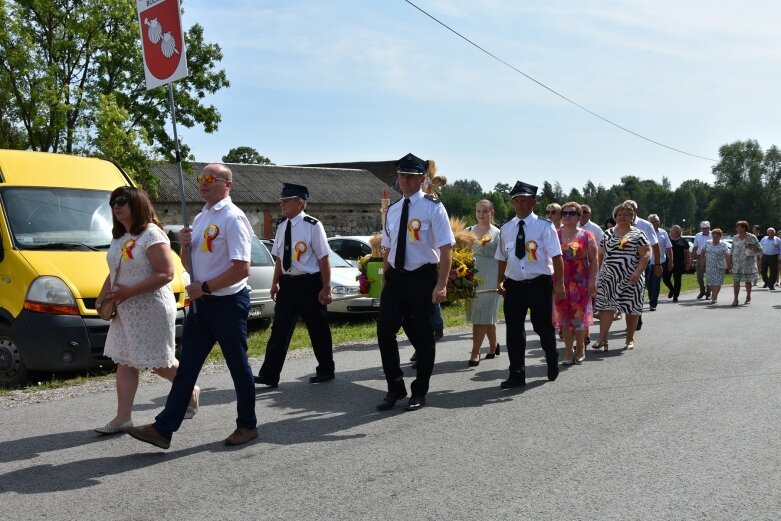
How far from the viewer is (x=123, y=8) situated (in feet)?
104

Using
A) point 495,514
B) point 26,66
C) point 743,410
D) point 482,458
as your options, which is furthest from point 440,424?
point 26,66

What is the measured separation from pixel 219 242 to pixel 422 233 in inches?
76.0

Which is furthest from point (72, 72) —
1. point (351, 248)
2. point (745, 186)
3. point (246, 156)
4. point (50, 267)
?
point (745, 186)

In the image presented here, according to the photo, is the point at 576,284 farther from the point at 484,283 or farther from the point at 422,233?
the point at 422,233

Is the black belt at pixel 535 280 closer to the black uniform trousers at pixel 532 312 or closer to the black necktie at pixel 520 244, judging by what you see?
the black uniform trousers at pixel 532 312

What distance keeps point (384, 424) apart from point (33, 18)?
3011cm

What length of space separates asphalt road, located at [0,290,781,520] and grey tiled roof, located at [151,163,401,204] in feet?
121

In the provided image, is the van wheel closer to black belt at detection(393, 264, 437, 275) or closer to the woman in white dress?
the woman in white dress

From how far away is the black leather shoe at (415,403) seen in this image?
6730 mm

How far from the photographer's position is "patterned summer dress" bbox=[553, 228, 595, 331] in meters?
9.34

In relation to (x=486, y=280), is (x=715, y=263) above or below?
below

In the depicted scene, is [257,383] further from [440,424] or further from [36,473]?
[36,473]

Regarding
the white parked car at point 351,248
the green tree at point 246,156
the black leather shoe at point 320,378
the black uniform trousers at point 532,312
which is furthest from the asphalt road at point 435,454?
the green tree at point 246,156

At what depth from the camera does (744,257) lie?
62.6 ft
